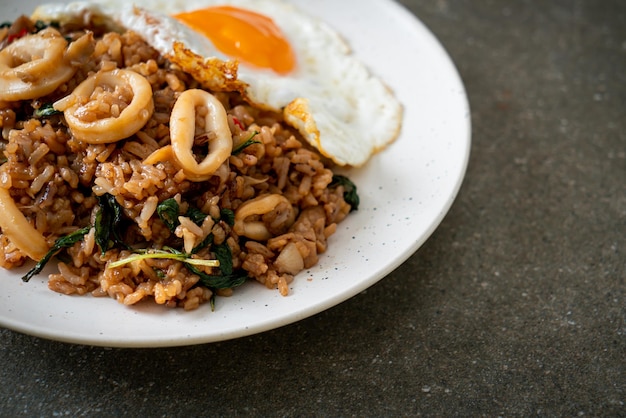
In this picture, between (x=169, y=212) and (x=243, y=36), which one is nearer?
(x=169, y=212)

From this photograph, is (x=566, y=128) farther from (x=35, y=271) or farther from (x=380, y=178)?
(x=35, y=271)

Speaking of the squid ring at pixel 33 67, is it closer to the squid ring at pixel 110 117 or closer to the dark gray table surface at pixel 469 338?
the squid ring at pixel 110 117

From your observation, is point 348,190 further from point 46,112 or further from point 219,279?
point 46,112

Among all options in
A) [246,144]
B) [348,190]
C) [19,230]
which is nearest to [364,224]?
[348,190]

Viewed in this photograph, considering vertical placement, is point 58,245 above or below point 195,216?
below

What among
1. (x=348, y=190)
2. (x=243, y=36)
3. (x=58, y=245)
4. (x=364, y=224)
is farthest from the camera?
(x=243, y=36)

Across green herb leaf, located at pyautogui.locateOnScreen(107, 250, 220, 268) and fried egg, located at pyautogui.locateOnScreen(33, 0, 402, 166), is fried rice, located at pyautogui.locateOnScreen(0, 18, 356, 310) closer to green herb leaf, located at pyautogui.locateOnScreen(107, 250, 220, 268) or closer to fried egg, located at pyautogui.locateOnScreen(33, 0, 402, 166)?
green herb leaf, located at pyautogui.locateOnScreen(107, 250, 220, 268)

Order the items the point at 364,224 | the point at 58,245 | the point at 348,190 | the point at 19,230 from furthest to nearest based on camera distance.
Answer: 1. the point at 348,190
2. the point at 364,224
3. the point at 58,245
4. the point at 19,230
